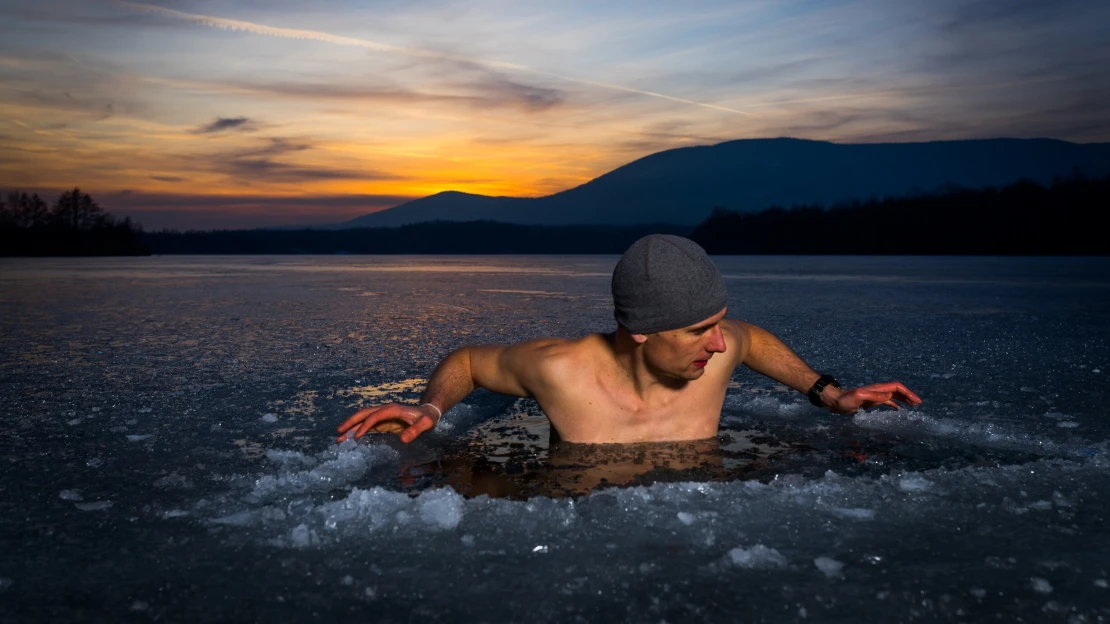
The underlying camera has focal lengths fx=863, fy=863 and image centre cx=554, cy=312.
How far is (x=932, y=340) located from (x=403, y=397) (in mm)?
4772

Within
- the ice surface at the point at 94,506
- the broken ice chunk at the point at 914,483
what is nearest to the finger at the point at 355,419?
the ice surface at the point at 94,506

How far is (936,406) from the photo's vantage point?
4383 mm

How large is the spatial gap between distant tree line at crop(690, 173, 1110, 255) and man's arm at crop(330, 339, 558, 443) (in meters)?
46.6

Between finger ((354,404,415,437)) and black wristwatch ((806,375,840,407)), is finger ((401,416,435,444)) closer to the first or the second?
finger ((354,404,415,437))

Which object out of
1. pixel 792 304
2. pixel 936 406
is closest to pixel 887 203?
pixel 792 304

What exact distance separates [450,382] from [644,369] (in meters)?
0.78

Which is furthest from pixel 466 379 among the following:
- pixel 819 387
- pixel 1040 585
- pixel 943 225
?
pixel 943 225

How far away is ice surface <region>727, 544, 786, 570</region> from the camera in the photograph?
215 centimetres

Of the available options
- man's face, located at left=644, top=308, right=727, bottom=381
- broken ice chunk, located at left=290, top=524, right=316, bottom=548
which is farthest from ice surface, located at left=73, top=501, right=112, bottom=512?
man's face, located at left=644, top=308, right=727, bottom=381

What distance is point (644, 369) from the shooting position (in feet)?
10.6

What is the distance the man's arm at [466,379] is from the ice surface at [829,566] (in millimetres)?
1410

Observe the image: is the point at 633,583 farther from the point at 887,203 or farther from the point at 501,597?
the point at 887,203

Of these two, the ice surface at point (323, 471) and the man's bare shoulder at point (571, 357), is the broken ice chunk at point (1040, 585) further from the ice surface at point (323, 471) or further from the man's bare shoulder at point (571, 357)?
the ice surface at point (323, 471)

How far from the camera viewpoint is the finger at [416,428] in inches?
120
